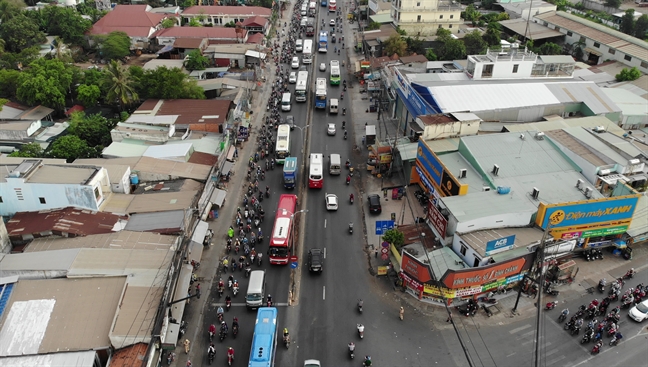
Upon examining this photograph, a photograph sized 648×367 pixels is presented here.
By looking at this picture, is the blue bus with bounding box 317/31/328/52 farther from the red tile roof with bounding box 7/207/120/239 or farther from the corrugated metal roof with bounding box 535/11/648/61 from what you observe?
the red tile roof with bounding box 7/207/120/239

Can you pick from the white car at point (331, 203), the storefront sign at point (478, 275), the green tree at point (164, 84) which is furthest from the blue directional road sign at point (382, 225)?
the green tree at point (164, 84)

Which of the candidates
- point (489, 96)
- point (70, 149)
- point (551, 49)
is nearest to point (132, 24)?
point (70, 149)

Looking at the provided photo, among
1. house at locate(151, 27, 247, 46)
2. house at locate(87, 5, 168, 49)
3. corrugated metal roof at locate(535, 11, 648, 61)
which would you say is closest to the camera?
corrugated metal roof at locate(535, 11, 648, 61)

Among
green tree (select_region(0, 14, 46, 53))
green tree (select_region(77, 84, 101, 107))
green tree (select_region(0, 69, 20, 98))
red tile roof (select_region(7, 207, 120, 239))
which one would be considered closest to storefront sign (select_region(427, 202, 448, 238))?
red tile roof (select_region(7, 207, 120, 239))

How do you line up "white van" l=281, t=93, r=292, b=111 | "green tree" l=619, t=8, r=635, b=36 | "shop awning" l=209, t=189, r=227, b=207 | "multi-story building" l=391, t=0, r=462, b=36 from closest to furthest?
"shop awning" l=209, t=189, r=227, b=207 → "white van" l=281, t=93, r=292, b=111 → "multi-story building" l=391, t=0, r=462, b=36 → "green tree" l=619, t=8, r=635, b=36

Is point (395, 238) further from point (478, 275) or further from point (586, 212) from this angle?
point (586, 212)

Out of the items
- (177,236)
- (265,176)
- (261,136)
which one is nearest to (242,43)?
(261,136)

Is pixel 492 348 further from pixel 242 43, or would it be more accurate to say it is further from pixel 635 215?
pixel 242 43
